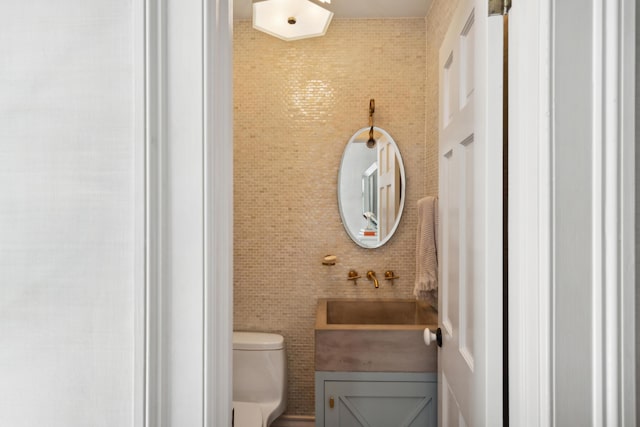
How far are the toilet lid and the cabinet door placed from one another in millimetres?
319

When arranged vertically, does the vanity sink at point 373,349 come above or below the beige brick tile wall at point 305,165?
below

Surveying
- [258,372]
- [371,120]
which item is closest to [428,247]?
[371,120]

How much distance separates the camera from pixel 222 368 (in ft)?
2.39

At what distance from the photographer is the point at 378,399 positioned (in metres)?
1.74

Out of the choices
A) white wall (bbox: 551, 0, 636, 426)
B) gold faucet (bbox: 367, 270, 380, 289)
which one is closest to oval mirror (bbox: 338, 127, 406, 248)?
gold faucet (bbox: 367, 270, 380, 289)

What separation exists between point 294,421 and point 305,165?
1.50 m

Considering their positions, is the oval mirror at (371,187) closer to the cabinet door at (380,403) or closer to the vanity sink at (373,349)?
the vanity sink at (373,349)

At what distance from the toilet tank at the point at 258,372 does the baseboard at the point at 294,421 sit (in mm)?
282

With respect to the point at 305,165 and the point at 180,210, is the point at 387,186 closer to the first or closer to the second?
the point at 305,165

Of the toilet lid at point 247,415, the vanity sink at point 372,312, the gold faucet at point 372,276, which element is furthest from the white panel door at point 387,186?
the toilet lid at point 247,415
